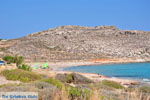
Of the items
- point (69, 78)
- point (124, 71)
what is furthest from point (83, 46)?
point (69, 78)

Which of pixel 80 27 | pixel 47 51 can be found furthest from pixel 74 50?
pixel 80 27

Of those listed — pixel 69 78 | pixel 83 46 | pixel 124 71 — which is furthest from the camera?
pixel 83 46

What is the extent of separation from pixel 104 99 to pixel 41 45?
294ft

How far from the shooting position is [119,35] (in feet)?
361

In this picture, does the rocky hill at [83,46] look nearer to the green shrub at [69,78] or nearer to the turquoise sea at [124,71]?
the turquoise sea at [124,71]

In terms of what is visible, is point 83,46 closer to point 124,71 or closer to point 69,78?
point 124,71

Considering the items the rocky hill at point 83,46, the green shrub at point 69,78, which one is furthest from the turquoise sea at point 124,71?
the rocky hill at point 83,46

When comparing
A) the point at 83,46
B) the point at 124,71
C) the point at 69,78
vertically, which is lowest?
the point at 124,71

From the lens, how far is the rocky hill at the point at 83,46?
87.8 meters

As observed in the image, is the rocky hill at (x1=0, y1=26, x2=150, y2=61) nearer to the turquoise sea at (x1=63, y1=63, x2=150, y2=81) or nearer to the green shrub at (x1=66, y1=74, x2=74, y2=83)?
the turquoise sea at (x1=63, y1=63, x2=150, y2=81)

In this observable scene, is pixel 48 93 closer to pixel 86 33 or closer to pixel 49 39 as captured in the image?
pixel 49 39

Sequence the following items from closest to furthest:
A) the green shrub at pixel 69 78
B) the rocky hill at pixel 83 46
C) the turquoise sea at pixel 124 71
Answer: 1. the green shrub at pixel 69 78
2. the turquoise sea at pixel 124 71
3. the rocky hill at pixel 83 46

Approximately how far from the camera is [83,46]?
323ft

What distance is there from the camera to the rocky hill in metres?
87.8
